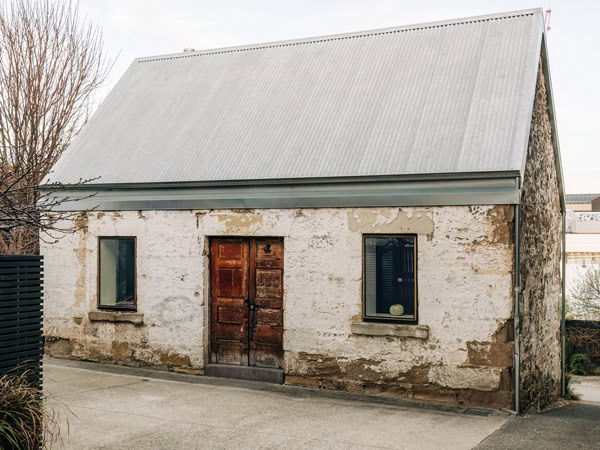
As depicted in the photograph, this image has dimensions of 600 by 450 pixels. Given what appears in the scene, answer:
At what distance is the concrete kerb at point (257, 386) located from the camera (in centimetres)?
938

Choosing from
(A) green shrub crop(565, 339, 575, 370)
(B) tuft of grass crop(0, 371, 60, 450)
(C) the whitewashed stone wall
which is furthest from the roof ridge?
(A) green shrub crop(565, 339, 575, 370)

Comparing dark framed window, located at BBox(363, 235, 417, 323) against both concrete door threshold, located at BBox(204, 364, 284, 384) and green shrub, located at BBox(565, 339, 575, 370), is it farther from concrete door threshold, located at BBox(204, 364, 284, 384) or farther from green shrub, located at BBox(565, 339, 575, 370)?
green shrub, located at BBox(565, 339, 575, 370)

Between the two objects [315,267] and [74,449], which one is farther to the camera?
[315,267]

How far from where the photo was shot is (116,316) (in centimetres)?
1177

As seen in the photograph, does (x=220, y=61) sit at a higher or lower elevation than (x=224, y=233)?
higher

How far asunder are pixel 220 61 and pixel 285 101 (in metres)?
2.54

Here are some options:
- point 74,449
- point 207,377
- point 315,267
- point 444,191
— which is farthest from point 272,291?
point 74,449

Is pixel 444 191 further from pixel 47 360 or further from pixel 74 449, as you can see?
pixel 47 360

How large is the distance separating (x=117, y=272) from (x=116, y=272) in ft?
0.07

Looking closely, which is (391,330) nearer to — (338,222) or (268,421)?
A: (338,222)

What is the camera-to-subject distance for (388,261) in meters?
10.0

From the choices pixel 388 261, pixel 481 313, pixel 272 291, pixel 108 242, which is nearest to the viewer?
pixel 481 313

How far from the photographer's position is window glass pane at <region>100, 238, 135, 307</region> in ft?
39.3

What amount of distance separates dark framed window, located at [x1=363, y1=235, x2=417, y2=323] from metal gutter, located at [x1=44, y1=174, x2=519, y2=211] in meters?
0.59
